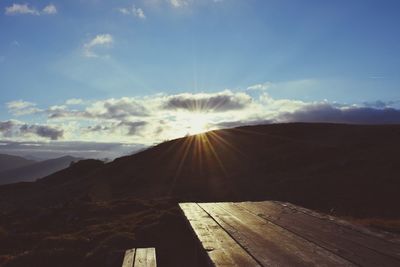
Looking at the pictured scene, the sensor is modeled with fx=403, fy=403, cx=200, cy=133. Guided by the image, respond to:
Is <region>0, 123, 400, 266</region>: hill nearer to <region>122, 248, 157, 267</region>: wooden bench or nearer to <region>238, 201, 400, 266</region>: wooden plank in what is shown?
<region>122, 248, 157, 267</region>: wooden bench

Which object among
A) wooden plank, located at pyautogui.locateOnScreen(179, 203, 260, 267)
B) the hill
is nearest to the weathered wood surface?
wooden plank, located at pyautogui.locateOnScreen(179, 203, 260, 267)

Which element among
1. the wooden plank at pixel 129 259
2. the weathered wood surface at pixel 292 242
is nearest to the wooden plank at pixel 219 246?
the weathered wood surface at pixel 292 242

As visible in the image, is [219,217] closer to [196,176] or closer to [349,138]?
[196,176]

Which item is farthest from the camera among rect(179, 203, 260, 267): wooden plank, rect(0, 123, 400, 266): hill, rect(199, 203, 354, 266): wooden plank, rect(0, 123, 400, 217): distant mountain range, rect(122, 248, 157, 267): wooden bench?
rect(0, 123, 400, 217): distant mountain range

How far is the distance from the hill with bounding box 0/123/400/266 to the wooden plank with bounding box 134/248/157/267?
130 cm

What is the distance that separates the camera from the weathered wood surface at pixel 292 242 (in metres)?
3.62

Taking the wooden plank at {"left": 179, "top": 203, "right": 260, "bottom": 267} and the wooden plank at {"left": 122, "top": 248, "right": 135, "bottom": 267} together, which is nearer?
the wooden plank at {"left": 179, "top": 203, "right": 260, "bottom": 267}

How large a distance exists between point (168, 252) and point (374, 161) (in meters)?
28.2

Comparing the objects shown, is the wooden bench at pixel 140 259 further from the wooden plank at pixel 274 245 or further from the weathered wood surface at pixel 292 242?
the wooden plank at pixel 274 245

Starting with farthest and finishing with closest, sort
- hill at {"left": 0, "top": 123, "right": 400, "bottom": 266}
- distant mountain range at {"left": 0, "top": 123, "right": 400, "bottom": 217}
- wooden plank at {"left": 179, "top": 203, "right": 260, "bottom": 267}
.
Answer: distant mountain range at {"left": 0, "top": 123, "right": 400, "bottom": 217} < hill at {"left": 0, "top": 123, "right": 400, "bottom": 266} < wooden plank at {"left": 179, "top": 203, "right": 260, "bottom": 267}

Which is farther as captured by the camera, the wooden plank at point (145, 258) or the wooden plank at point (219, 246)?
the wooden plank at point (145, 258)

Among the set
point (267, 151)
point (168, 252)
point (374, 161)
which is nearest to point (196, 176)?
point (267, 151)

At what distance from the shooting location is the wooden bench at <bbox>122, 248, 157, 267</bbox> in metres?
5.75

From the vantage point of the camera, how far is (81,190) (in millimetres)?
48656
